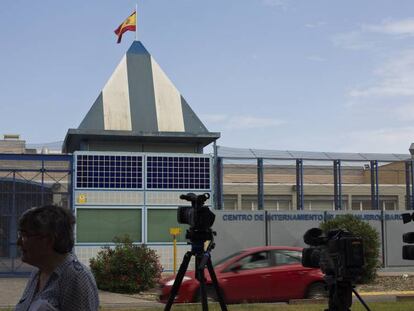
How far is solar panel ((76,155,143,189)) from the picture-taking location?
26594 millimetres

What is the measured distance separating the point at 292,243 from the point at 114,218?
23.0ft

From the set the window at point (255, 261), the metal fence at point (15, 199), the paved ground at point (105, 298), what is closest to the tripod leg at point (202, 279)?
the paved ground at point (105, 298)

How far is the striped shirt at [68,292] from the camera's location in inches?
136

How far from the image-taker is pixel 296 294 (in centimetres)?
1694

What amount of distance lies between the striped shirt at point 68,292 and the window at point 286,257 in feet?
45.7

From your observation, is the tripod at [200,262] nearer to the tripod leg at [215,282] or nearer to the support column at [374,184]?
the tripod leg at [215,282]

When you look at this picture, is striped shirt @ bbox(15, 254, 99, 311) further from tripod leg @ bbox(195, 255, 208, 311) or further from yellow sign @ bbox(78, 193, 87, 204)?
yellow sign @ bbox(78, 193, 87, 204)

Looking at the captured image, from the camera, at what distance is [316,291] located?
17.2 metres

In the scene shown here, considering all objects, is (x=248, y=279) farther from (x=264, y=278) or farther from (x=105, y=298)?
(x=105, y=298)

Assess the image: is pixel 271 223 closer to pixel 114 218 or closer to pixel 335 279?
pixel 114 218

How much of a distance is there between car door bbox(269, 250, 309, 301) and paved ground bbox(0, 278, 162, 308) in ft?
9.09

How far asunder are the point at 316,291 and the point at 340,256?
991 centimetres

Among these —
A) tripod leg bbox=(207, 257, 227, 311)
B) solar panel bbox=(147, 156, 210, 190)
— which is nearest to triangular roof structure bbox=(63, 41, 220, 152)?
solar panel bbox=(147, 156, 210, 190)

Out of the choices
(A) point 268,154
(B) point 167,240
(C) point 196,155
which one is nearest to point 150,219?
(B) point 167,240
